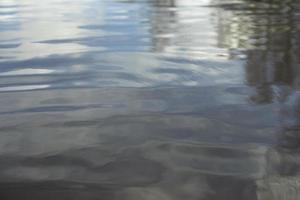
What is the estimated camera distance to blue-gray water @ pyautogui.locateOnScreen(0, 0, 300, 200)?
393cm

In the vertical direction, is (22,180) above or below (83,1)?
above

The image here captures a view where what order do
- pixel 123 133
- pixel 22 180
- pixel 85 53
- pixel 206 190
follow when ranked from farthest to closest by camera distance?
pixel 85 53 < pixel 123 133 < pixel 22 180 < pixel 206 190

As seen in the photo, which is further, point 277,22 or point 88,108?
point 277,22

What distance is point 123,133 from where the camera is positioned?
5094 millimetres

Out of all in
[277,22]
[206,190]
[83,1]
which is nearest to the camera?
[206,190]

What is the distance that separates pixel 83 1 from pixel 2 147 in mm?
20026

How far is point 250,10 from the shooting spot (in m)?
18.1

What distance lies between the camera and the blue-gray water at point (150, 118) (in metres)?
3.93

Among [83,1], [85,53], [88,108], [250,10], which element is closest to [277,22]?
[250,10]

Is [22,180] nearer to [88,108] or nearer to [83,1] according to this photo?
[88,108]

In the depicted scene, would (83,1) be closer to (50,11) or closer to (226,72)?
(50,11)

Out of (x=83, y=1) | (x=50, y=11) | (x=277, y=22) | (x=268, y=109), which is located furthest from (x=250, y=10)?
(x=268, y=109)

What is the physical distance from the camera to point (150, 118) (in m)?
5.52

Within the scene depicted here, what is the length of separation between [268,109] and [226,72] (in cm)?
195
